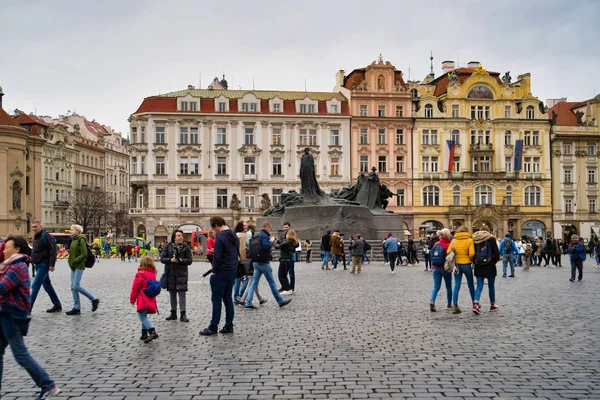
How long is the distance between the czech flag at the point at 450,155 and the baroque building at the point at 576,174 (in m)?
11.4

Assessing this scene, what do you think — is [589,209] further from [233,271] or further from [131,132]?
[233,271]

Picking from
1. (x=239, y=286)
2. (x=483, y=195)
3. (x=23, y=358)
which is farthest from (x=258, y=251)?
(x=483, y=195)

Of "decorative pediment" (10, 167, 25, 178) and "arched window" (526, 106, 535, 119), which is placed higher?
"arched window" (526, 106, 535, 119)

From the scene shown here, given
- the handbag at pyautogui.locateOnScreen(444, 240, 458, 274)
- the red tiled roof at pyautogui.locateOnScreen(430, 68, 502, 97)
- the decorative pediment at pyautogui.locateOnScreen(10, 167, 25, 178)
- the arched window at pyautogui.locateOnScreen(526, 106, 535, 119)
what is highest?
the red tiled roof at pyautogui.locateOnScreen(430, 68, 502, 97)

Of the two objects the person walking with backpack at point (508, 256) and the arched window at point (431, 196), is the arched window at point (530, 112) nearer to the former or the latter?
the arched window at point (431, 196)

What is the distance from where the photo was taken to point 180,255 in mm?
Answer: 11898

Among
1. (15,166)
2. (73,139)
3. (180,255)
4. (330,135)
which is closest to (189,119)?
(330,135)

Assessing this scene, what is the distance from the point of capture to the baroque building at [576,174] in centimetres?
7288

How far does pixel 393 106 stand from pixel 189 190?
883 inches

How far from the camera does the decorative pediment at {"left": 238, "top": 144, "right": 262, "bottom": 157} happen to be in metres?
68.8

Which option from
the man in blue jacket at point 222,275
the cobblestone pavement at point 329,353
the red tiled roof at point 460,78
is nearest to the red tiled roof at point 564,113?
the red tiled roof at point 460,78

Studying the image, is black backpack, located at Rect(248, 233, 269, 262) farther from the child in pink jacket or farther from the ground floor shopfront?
the ground floor shopfront

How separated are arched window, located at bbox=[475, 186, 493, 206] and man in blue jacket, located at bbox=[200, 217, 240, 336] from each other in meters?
64.1

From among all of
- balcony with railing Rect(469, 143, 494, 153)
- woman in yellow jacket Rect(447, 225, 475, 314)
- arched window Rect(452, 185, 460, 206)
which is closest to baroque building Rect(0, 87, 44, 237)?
arched window Rect(452, 185, 460, 206)
